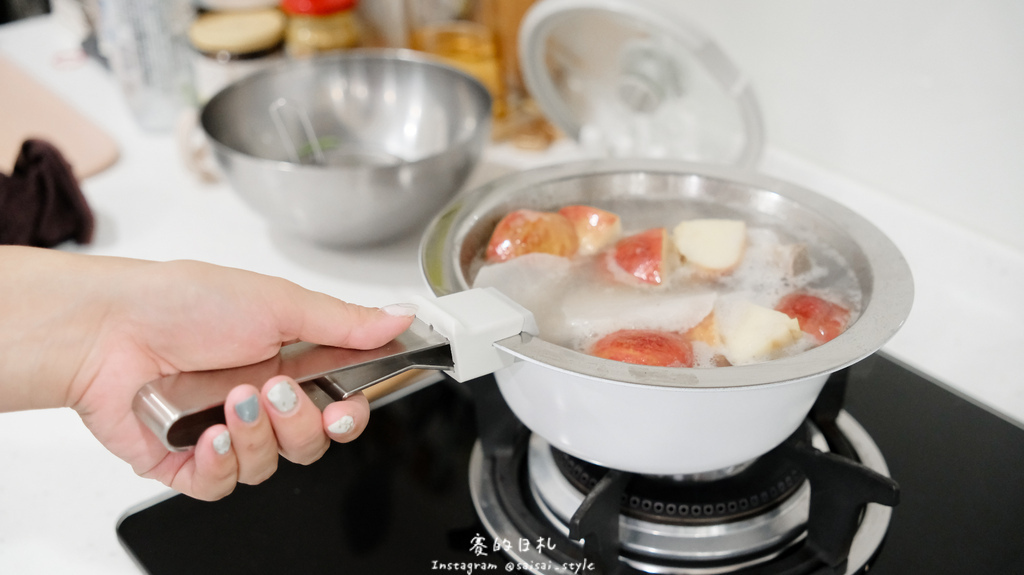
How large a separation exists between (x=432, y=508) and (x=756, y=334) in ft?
0.92

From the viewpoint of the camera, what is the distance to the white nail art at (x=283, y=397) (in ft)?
1.40

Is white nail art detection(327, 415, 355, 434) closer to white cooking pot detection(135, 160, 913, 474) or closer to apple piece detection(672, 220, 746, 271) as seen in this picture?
white cooking pot detection(135, 160, 913, 474)

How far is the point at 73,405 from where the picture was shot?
1.74 ft

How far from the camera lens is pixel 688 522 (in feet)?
1.79

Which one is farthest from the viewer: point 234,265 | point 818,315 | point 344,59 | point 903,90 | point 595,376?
point 344,59

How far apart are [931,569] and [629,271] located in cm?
30

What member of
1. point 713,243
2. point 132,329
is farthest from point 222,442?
point 713,243

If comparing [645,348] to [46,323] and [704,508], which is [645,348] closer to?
[704,508]

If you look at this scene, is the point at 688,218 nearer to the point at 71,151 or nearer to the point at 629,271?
the point at 629,271

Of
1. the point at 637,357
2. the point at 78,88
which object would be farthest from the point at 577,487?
the point at 78,88

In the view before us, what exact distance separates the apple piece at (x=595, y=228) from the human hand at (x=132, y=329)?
202mm

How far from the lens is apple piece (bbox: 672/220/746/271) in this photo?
1.92 feet

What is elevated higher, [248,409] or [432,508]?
[248,409]

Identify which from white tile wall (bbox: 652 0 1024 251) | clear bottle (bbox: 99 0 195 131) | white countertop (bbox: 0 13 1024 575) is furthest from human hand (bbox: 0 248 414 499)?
clear bottle (bbox: 99 0 195 131)
